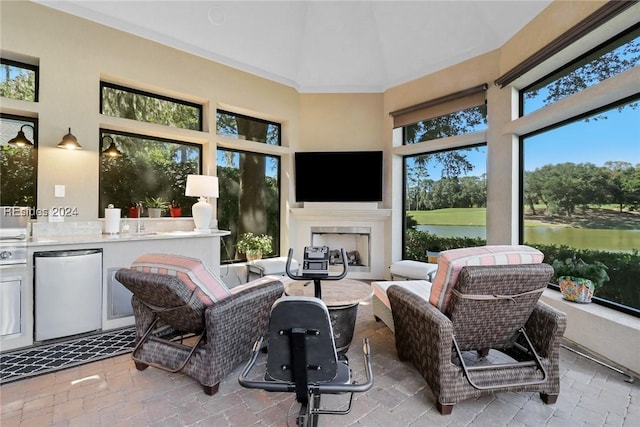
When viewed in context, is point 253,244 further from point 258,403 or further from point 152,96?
point 258,403

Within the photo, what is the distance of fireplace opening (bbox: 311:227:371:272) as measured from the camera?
5.71 meters

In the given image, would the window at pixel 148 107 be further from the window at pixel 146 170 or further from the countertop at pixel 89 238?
the countertop at pixel 89 238

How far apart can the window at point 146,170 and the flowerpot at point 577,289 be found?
4.84 metres

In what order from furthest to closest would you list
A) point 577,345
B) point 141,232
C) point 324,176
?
point 324,176 → point 141,232 → point 577,345

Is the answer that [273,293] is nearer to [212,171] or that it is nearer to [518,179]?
[212,171]

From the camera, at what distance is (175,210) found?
4.44 m

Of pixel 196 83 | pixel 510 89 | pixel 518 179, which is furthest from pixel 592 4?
pixel 196 83

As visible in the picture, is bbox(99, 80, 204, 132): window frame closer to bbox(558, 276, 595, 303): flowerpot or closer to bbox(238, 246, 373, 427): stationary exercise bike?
bbox(238, 246, 373, 427): stationary exercise bike

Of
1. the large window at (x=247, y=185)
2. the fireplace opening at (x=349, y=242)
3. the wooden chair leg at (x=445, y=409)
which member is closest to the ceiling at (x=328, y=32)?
the large window at (x=247, y=185)

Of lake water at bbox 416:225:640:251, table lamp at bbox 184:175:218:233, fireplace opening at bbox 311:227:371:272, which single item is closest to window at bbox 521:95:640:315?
lake water at bbox 416:225:640:251

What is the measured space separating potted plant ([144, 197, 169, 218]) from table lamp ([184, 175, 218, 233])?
1.72ft

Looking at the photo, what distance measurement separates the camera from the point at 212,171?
470 cm

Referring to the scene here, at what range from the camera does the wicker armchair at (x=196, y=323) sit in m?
1.99

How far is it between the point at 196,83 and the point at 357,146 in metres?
2.95
